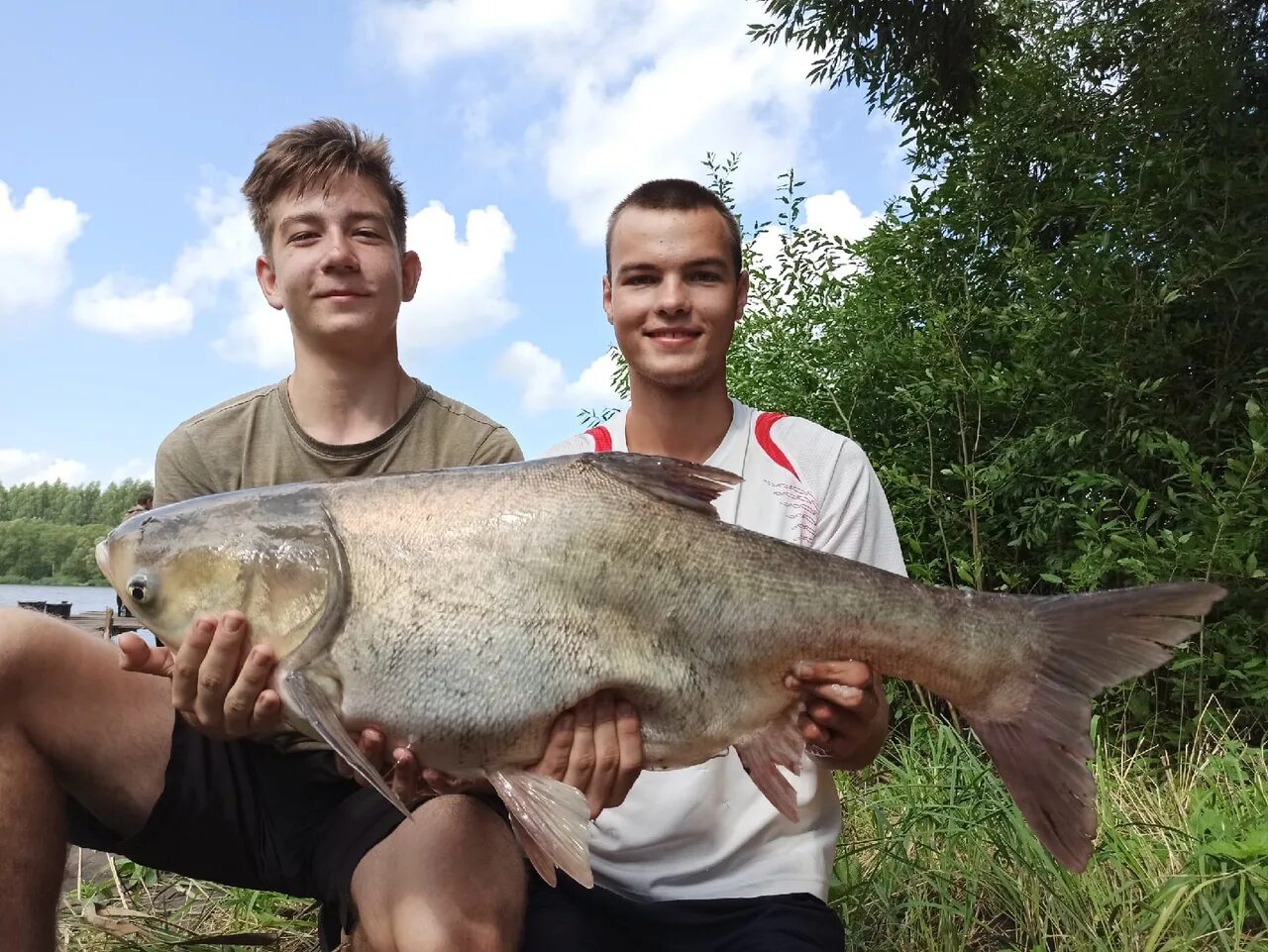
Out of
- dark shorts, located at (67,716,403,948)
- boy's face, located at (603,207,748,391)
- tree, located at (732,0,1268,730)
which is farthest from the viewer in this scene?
tree, located at (732,0,1268,730)

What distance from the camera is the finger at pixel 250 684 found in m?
2.25

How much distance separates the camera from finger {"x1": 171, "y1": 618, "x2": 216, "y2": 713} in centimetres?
228

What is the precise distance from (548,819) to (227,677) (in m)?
0.75

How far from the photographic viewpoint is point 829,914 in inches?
103

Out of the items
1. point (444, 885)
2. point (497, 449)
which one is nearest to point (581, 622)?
point (444, 885)

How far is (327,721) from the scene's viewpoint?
218cm

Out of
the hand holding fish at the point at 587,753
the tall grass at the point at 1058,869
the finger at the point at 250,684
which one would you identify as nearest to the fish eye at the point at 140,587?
the finger at the point at 250,684

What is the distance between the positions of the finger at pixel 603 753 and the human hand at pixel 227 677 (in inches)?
26.7

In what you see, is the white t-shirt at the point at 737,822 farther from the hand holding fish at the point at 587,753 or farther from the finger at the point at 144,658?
the finger at the point at 144,658

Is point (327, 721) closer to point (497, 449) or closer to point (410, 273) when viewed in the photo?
point (497, 449)

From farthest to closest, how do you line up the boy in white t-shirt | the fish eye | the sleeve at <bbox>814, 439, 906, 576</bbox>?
the sleeve at <bbox>814, 439, 906, 576</bbox> < the boy in white t-shirt < the fish eye

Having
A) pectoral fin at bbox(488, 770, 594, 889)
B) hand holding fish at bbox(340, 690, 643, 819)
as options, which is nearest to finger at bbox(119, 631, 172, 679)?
hand holding fish at bbox(340, 690, 643, 819)

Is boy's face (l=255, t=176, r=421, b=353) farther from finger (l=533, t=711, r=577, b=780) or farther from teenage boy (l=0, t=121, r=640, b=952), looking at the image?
finger (l=533, t=711, r=577, b=780)

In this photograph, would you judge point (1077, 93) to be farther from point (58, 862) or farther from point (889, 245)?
point (58, 862)
